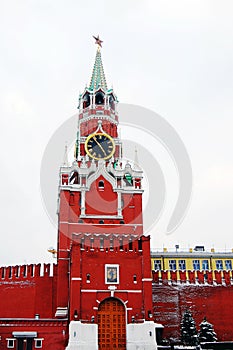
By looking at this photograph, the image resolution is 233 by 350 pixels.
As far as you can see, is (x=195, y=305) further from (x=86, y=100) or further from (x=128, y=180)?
(x=86, y=100)

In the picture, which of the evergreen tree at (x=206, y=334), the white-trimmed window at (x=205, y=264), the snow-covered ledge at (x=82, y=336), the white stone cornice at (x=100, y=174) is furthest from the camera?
the white-trimmed window at (x=205, y=264)

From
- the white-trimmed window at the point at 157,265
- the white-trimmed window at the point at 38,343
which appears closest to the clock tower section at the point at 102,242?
the white-trimmed window at the point at 38,343

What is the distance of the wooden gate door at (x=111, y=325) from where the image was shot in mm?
35000

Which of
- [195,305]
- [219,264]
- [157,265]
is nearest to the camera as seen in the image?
[195,305]

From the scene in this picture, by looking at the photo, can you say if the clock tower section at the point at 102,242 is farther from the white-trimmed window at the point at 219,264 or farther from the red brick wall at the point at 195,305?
the white-trimmed window at the point at 219,264

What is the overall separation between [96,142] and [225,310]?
22.4 meters

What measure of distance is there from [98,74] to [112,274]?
2984 centimetres

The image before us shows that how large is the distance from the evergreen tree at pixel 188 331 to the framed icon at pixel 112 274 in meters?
6.99

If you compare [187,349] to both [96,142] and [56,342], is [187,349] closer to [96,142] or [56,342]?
[56,342]

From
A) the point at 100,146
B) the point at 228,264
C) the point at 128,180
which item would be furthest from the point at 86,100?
the point at 228,264

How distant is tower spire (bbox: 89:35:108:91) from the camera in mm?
55831

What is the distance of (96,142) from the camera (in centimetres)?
5059

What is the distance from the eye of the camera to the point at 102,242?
38156 mm

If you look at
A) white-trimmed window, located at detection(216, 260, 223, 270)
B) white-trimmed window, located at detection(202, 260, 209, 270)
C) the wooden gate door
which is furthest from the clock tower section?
white-trimmed window, located at detection(216, 260, 223, 270)
